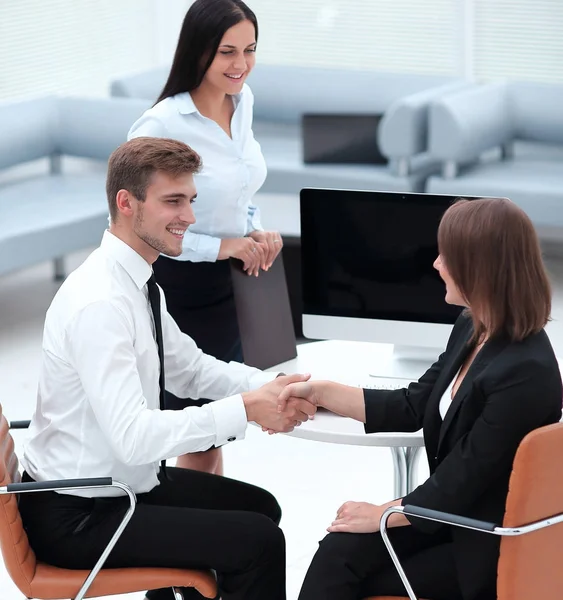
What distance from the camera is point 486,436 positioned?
2197 millimetres

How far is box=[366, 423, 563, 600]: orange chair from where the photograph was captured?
81.1 inches

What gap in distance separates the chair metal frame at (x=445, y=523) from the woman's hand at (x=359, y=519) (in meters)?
0.03

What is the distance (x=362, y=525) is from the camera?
239cm

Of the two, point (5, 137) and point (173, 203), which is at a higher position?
point (173, 203)

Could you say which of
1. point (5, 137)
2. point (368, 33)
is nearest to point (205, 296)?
point (5, 137)

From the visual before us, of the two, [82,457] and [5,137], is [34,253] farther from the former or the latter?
[82,457]

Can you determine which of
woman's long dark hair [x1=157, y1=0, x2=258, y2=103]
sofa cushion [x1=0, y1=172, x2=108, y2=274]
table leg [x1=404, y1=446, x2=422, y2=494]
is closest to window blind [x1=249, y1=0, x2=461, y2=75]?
sofa cushion [x1=0, y1=172, x2=108, y2=274]

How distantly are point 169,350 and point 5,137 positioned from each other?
3.62 meters

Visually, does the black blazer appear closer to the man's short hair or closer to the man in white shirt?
the man in white shirt

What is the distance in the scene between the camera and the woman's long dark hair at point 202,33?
10.4ft

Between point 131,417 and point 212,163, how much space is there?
1200 mm

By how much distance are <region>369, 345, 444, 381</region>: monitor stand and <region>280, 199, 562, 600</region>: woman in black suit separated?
54 centimetres

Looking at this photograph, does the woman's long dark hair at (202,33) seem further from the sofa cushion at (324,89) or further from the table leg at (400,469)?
the sofa cushion at (324,89)

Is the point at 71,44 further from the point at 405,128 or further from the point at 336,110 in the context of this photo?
the point at 405,128
